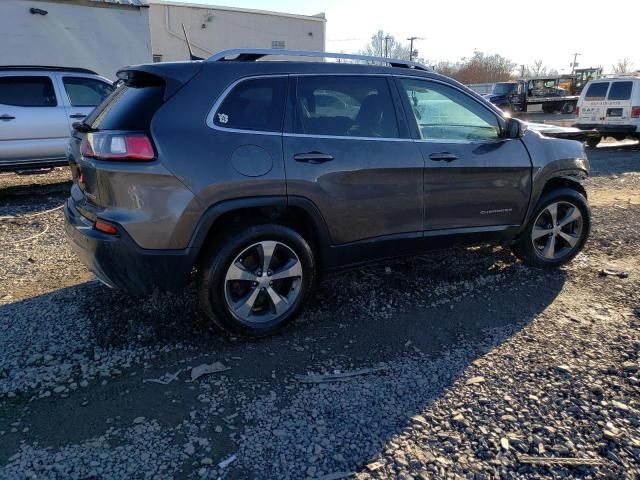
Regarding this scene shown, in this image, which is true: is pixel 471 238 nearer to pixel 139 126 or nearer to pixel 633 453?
pixel 633 453

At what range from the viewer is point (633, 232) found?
580cm

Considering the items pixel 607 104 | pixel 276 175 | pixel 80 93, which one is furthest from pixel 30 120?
pixel 607 104

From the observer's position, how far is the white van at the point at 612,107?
13578 mm

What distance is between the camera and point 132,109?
9.59 ft

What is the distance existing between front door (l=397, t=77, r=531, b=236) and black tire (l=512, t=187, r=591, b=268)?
24 cm

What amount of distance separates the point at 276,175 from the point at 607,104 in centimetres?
1451

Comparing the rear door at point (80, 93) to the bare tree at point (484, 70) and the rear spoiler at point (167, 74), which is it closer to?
the rear spoiler at point (167, 74)

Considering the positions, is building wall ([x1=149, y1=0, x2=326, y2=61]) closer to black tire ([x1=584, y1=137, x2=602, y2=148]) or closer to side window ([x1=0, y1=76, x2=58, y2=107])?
black tire ([x1=584, y1=137, x2=602, y2=148])

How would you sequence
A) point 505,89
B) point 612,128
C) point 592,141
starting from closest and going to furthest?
point 612,128
point 592,141
point 505,89

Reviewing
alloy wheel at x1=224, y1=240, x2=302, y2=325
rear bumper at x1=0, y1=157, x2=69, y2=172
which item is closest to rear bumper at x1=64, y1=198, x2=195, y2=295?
alloy wheel at x1=224, y1=240, x2=302, y2=325

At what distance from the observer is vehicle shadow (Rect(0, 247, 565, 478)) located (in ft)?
8.14

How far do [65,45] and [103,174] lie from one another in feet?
45.1

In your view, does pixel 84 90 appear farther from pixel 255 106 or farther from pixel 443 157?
pixel 443 157

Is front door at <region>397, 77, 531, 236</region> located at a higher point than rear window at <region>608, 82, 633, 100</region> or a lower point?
lower
